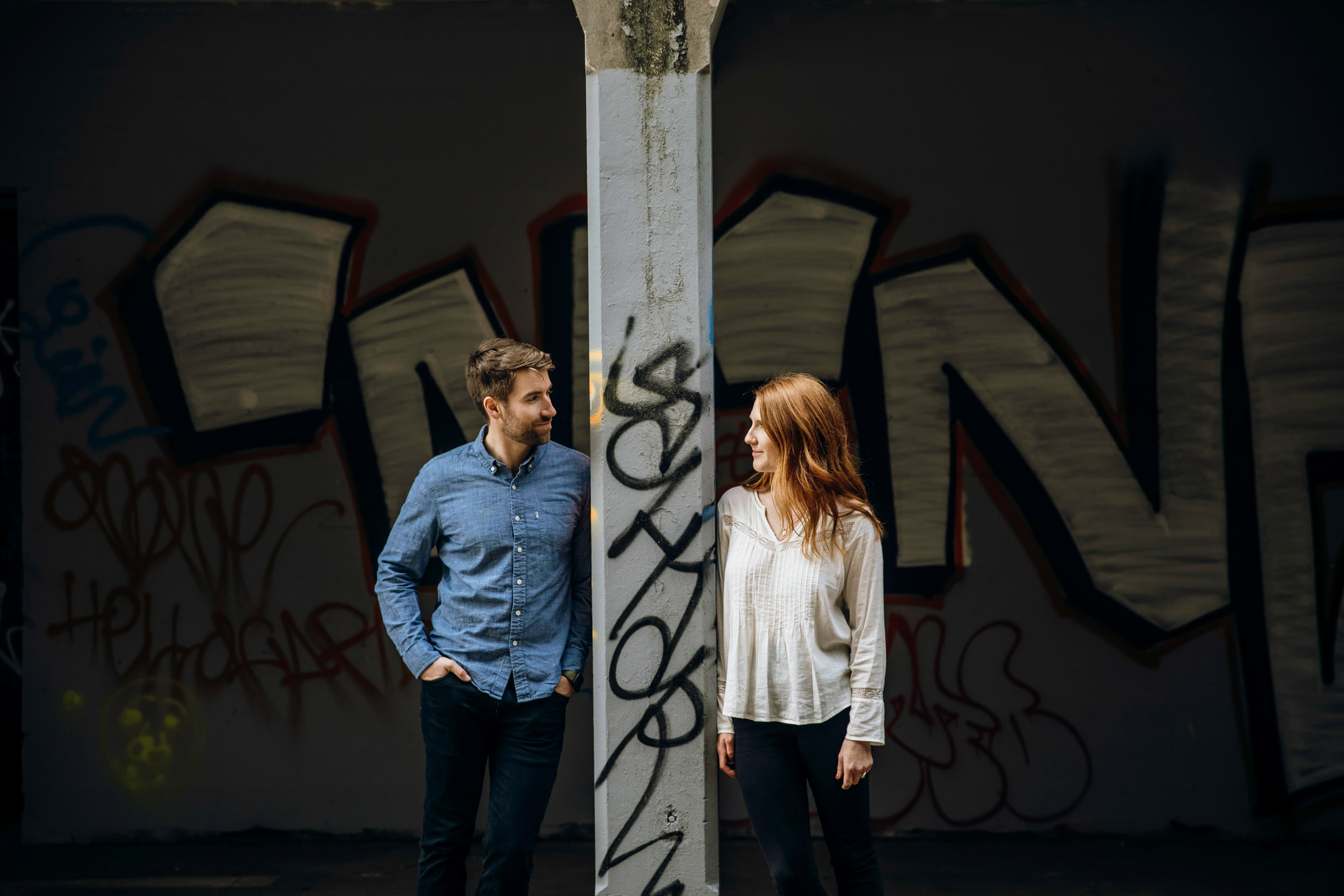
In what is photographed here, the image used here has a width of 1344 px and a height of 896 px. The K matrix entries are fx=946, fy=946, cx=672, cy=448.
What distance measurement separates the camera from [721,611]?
9.07 feet

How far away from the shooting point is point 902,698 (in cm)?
449

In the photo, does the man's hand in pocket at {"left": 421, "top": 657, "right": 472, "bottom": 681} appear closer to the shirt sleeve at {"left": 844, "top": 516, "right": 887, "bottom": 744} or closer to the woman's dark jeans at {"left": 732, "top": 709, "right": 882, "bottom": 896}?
the woman's dark jeans at {"left": 732, "top": 709, "right": 882, "bottom": 896}

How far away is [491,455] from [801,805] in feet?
4.51

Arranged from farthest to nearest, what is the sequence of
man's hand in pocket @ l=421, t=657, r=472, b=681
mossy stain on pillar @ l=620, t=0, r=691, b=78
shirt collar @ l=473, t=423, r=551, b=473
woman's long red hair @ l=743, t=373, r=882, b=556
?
mossy stain on pillar @ l=620, t=0, r=691, b=78 < shirt collar @ l=473, t=423, r=551, b=473 < man's hand in pocket @ l=421, t=657, r=472, b=681 < woman's long red hair @ l=743, t=373, r=882, b=556

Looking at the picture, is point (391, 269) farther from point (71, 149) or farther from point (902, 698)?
point (902, 698)

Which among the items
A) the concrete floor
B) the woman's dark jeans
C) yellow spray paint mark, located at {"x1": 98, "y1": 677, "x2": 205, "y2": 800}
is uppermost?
the woman's dark jeans

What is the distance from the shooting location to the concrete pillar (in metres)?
3.05

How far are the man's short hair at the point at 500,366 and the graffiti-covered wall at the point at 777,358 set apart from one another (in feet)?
5.24

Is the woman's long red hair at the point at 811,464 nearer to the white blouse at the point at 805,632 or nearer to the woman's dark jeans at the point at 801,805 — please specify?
the white blouse at the point at 805,632

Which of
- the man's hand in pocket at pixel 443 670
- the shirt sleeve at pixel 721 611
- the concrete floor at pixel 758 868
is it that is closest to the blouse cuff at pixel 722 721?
the shirt sleeve at pixel 721 611

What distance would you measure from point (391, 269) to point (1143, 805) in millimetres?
4377

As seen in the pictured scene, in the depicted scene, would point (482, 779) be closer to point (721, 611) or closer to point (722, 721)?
point (722, 721)

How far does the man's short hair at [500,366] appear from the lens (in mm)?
2857

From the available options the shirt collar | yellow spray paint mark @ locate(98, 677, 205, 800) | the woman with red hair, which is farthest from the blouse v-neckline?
yellow spray paint mark @ locate(98, 677, 205, 800)
